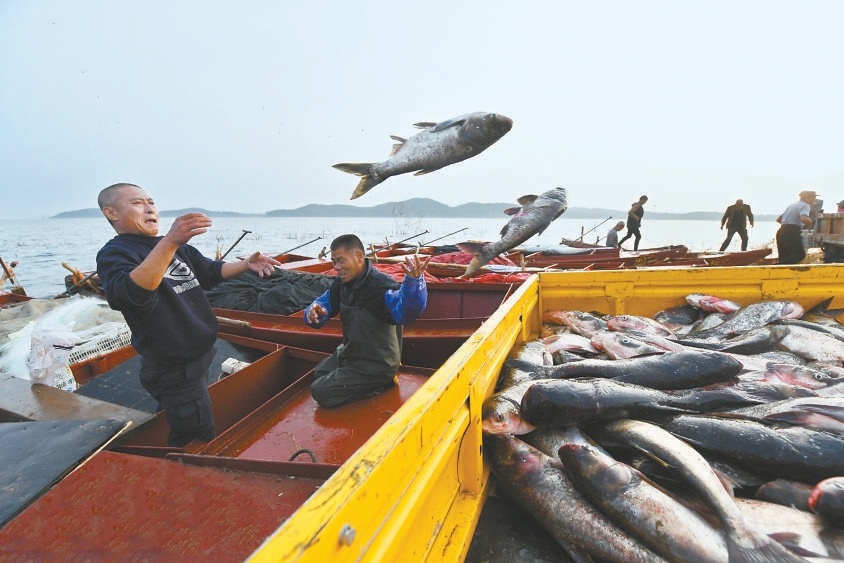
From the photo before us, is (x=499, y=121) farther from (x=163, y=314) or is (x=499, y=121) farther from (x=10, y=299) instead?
(x=10, y=299)

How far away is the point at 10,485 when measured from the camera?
1765 millimetres

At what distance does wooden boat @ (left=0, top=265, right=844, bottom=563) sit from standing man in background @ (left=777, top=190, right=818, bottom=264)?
11752 mm

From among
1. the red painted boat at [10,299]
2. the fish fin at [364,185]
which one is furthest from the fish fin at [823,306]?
the red painted boat at [10,299]

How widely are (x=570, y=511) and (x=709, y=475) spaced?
619mm

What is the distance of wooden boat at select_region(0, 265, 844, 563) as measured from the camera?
1041mm

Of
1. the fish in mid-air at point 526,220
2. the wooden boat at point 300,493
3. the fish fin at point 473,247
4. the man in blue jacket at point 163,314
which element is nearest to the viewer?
the wooden boat at point 300,493

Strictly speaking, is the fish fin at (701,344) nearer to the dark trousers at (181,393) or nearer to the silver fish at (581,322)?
the silver fish at (581,322)

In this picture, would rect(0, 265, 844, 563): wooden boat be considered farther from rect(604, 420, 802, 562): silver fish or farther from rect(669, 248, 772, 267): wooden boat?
rect(669, 248, 772, 267): wooden boat

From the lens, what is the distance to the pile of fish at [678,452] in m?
1.57

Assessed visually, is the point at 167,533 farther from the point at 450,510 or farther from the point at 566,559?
the point at 566,559

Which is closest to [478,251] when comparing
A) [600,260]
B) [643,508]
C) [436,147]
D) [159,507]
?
[436,147]

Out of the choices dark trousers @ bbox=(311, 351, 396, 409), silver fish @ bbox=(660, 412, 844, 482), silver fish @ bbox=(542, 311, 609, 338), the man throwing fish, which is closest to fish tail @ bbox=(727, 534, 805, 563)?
silver fish @ bbox=(660, 412, 844, 482)

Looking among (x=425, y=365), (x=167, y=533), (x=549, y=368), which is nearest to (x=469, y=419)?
(x=549, y=368)

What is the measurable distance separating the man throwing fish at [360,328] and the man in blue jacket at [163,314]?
96 centimetres
